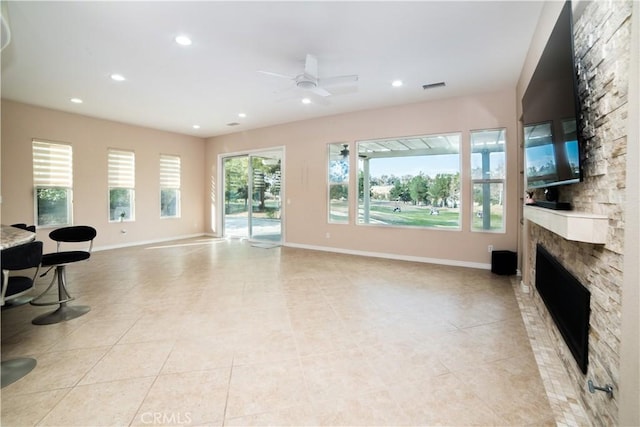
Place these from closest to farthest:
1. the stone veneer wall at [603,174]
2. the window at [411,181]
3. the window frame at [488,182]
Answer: the stone veneer wall at [603,174] < the window frame at [488,182] < the window at [411,181]

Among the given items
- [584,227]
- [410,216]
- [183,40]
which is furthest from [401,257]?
[183,40]

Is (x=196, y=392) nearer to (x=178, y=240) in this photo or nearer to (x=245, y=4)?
(x=245, y=4)

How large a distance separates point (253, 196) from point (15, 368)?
6.12m

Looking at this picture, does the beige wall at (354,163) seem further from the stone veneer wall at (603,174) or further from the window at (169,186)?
the stone veneer wall at (603,174)

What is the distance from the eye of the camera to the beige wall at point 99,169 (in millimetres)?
5332

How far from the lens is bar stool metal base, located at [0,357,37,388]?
1985mm

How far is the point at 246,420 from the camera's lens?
162 cm

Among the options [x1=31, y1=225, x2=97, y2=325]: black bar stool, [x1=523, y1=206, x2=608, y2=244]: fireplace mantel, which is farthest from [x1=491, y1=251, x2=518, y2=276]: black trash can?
[x1=31, y1=225, x2=97, y2=325]: black bar stool

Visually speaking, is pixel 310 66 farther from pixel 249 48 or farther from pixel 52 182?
pixel 52 182

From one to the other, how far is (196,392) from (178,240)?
694 cm

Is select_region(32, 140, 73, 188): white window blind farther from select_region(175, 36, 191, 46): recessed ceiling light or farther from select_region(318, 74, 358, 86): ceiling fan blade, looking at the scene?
select_region(318, 74, 358, 86): ceiling fan blade

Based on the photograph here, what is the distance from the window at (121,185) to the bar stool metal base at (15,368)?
5.38 m

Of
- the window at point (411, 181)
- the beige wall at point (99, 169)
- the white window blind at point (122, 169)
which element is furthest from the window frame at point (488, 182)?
the white window blind at point (122, 169)

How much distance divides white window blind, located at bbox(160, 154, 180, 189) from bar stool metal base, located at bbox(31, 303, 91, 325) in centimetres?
512
